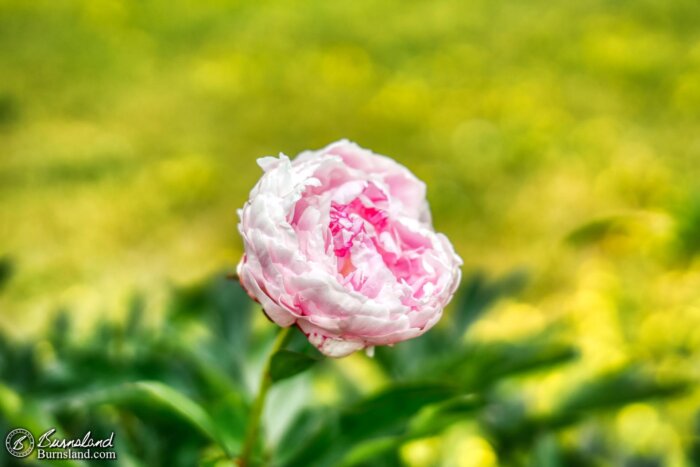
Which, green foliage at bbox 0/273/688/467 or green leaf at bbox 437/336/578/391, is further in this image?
green leaf at bbox 437/336/578/391

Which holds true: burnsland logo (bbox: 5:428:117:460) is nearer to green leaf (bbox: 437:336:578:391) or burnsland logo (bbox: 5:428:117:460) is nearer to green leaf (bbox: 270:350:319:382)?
green leaf (bbox: 270:350:319:382)

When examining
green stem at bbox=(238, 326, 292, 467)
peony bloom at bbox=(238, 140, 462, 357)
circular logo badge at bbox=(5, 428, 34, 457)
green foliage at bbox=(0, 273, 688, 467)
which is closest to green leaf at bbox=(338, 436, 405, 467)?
green foliage at bbox=(0, 273, 688, 467)

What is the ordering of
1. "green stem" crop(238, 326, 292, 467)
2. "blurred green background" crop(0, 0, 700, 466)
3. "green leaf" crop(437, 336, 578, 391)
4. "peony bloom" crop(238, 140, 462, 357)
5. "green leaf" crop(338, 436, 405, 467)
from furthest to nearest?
"blurred green background" crop(0, 0, 700, 466) → "green leaf" crop(437, 336, 578, 391) → "green leaf" crop(338, 436, 405, 467) → "green stem" crop(238, 326, 292, 467) → "peony bloom" crop(238, 140, 462, 357)

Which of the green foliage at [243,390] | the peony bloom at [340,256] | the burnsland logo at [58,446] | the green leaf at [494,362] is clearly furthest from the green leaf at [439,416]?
the burnsland logo at [58,446]

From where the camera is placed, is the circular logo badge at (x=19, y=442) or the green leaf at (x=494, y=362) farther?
the green leaf at (x=494, y=362)

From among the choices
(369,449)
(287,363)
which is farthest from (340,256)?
(369,449)

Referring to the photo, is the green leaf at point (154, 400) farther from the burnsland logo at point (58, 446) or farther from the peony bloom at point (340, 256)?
the peony bloom at point (340, 256)

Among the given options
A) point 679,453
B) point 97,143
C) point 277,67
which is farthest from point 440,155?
point 679,453
